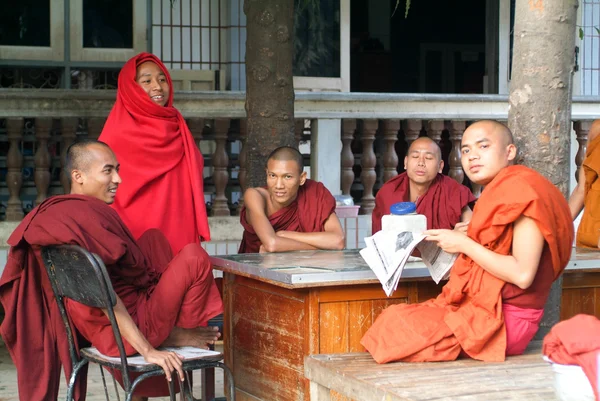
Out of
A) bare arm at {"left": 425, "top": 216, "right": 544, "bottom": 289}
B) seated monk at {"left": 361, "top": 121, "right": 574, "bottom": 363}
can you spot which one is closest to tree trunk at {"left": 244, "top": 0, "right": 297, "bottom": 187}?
seated monk at {"left": 361, "top": 121, "right": 574, "bottom": 363}

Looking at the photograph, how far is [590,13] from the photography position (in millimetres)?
10180

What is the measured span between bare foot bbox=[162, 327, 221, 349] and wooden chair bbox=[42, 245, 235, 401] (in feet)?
0.18

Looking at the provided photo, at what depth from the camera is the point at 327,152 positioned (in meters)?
7.64

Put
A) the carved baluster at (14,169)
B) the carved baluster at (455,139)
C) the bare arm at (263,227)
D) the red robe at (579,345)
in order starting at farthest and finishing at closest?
the carved baluster at (455,139)
the carved baluster at (14,169)
the bare arm at (263,227)
the red robe at (579,345)

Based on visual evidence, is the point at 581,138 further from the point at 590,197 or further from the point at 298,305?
the point at 298,305

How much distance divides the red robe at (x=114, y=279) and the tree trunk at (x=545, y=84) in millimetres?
1381

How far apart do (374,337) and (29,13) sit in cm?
673

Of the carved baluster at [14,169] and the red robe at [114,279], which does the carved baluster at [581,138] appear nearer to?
the carved baluster at [14,169]

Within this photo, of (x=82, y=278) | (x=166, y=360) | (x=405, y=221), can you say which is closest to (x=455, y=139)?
(x=405, y=221)

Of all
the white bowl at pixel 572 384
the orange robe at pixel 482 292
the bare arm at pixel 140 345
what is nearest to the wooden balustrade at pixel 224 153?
the bare arm at pixel 140 345

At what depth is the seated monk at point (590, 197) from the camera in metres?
5.83

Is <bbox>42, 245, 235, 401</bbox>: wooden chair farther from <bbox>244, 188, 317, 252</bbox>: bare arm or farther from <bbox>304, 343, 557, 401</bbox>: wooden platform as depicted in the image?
<bbox>244, 188, 317, 252</bbox>: bare arm

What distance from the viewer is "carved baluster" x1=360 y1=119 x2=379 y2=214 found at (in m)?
7.70

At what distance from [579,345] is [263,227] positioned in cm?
278
